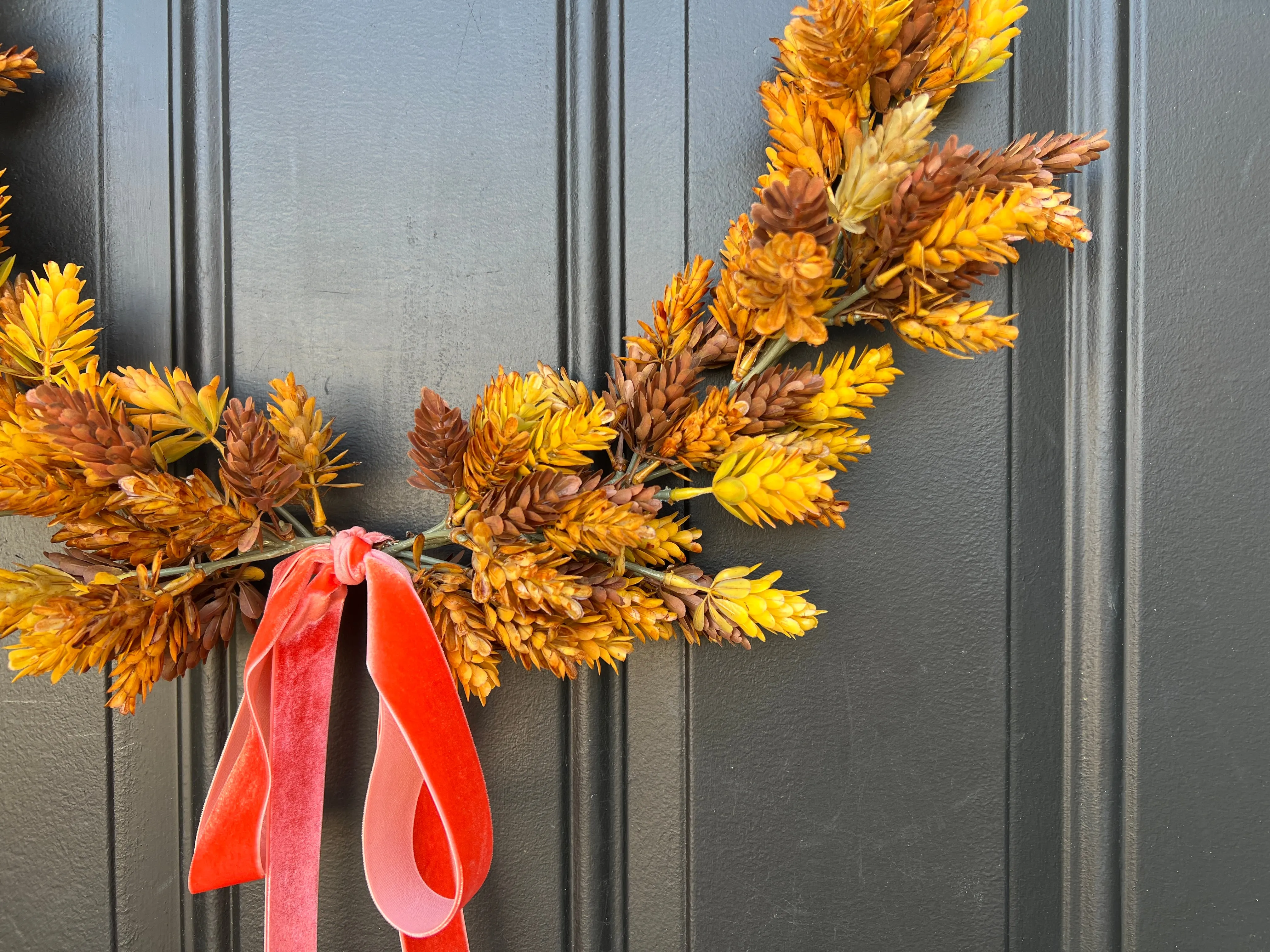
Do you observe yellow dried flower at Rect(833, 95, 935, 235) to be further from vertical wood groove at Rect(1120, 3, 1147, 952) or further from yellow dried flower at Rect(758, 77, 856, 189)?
vertical wood groove at Rect(1120, 3, 1147, 952)

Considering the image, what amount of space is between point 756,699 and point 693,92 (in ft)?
1.37

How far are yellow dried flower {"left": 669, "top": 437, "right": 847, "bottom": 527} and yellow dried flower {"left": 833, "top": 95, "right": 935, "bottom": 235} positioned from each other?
0.13 metres

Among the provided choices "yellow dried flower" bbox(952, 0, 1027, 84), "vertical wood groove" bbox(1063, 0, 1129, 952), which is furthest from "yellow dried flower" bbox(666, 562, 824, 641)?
"yellow dried flower" bbox(952, 0, 1027, 84)

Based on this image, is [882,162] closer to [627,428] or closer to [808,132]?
[808,132]

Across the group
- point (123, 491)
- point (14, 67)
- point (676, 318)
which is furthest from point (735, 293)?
point (14, 67)

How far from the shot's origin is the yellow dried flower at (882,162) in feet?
1.36

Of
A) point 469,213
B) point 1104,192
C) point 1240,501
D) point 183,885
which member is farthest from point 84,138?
point 1240,501

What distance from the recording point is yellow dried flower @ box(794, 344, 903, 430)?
45 centimetres

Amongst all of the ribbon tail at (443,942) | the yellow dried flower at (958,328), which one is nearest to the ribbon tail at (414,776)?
the ribbon tail at (443,942)

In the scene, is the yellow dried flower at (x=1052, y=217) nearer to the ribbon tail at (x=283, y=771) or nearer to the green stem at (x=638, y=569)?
the green stem at (x=638, y=569)

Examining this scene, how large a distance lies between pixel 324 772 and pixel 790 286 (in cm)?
40

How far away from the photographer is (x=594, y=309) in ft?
1.77

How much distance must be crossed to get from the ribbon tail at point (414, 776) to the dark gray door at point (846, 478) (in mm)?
84

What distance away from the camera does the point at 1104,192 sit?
0.53 m
